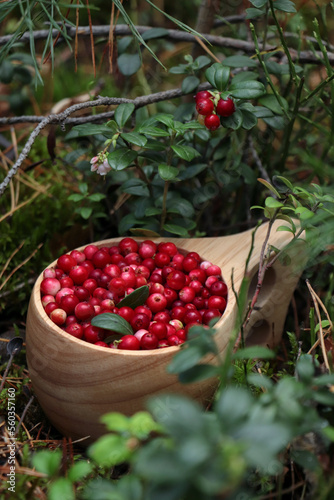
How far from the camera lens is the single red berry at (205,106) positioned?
139 cm

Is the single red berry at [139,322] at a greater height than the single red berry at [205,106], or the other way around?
the single red berry at [205,106]

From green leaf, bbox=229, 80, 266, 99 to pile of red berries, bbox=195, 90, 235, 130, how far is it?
28mm

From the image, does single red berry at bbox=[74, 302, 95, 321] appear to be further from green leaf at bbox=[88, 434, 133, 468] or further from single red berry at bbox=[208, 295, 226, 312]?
green leaf at bbox=[88, 434, 133, 468]

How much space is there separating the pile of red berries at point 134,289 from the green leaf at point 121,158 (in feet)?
0.81

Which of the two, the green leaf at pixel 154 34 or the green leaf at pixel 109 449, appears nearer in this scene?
the green leaf at pixel 109 449

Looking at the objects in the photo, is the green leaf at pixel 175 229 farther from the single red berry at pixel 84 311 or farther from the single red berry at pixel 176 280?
the single red berry at pixel 84 311

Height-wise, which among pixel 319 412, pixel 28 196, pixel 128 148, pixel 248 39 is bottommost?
pixel 28 196

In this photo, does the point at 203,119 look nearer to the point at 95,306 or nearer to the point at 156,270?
the point at 156,270

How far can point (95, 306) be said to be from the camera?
1328 mm

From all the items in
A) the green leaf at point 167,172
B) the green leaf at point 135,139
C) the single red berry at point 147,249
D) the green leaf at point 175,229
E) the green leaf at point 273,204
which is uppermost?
the green leaf at point 135,139

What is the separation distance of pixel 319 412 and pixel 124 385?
1.36 ft

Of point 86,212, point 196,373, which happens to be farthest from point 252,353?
point 86,212

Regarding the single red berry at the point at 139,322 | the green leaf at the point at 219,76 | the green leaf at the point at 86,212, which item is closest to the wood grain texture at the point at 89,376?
the single red berry at the point at 139,322

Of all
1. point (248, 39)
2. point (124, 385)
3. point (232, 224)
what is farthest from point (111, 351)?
point (248, 39)
